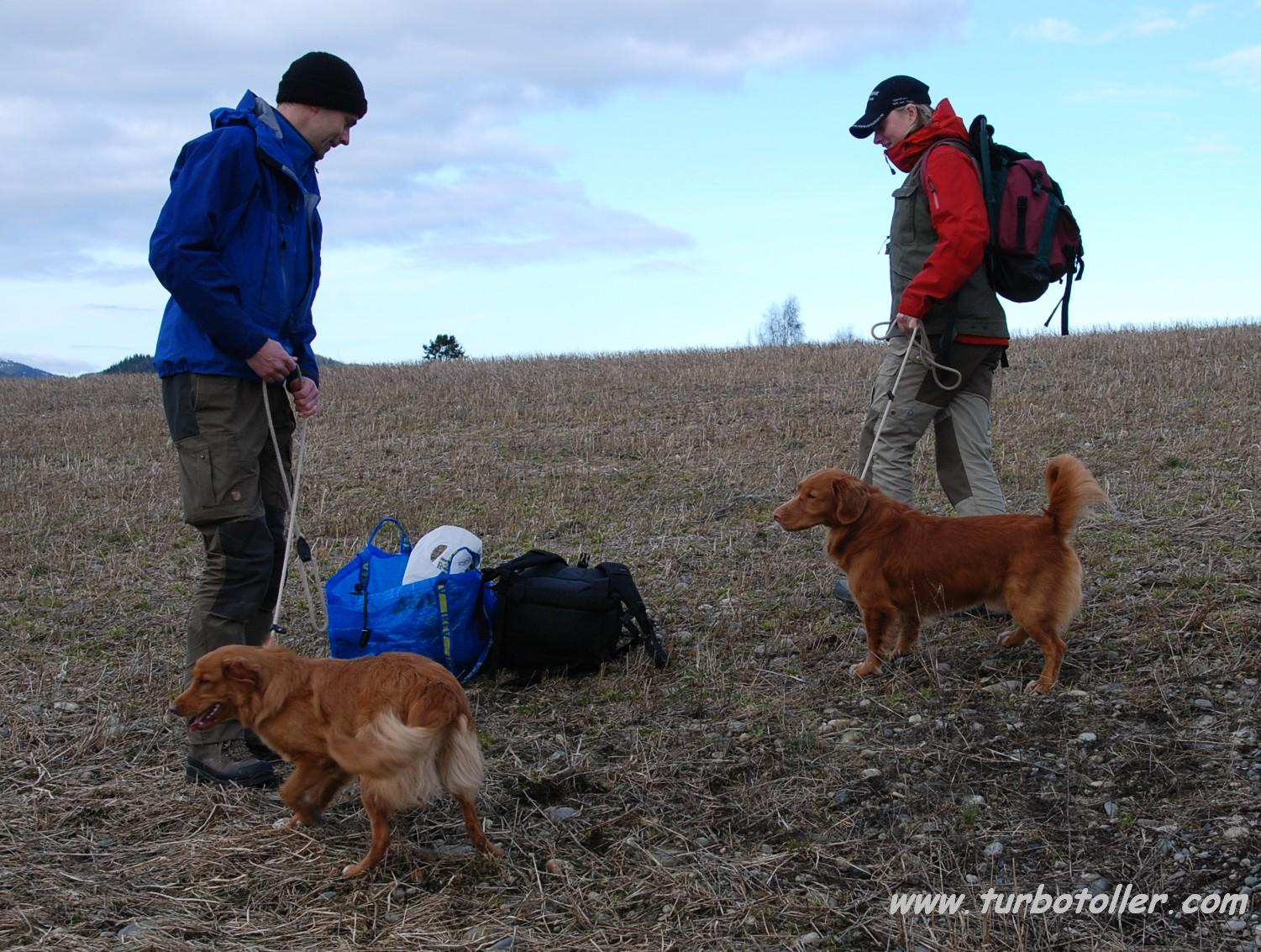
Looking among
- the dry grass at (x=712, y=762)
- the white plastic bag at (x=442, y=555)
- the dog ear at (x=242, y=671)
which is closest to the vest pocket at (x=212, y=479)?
the dog ear at (x=242, y=671)

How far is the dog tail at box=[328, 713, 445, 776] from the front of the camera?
346 cm

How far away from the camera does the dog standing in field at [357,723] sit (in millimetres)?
3516

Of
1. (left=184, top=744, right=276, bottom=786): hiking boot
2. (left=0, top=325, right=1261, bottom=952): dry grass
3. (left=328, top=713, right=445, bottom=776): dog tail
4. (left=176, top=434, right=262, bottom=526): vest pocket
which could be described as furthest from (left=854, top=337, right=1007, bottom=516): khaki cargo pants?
(left=184, top=744, right=276, bottom=786): hiking boot

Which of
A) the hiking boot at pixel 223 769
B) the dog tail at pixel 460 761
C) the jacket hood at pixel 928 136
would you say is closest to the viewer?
the dog tail at pixel 460 761

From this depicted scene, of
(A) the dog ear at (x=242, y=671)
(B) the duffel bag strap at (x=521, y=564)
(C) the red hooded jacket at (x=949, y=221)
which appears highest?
(C) the red hooded jacket at (x=949, y=221)

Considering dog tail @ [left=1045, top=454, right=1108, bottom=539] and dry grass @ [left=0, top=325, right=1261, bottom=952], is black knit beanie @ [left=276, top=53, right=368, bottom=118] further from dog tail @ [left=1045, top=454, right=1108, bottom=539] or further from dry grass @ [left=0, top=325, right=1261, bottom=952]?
dog tail @ [left=1045, top=454, right=1108, bottom=539]

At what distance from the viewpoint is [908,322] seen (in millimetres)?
5512

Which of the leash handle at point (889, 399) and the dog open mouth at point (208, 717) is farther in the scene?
the leash handle at point (889, 399)

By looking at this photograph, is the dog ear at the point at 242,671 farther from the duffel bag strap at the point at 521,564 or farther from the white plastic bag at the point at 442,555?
the duffel bag strap at the point at 521,564

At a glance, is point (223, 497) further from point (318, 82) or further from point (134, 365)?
point (134, 365)

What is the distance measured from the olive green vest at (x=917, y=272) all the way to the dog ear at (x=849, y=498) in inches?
39.3

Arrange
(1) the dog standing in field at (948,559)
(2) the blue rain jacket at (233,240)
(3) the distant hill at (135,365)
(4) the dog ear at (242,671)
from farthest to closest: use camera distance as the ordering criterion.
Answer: (3) the distant hill at (135,365)
(1) the dog standing in field at (948,559)
(2) the blue rain jacket at (233,240)
(4) the dog ear at (242,671)

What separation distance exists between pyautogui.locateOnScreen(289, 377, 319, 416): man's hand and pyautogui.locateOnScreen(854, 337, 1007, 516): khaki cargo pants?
290cm

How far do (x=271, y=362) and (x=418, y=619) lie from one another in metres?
1.55
